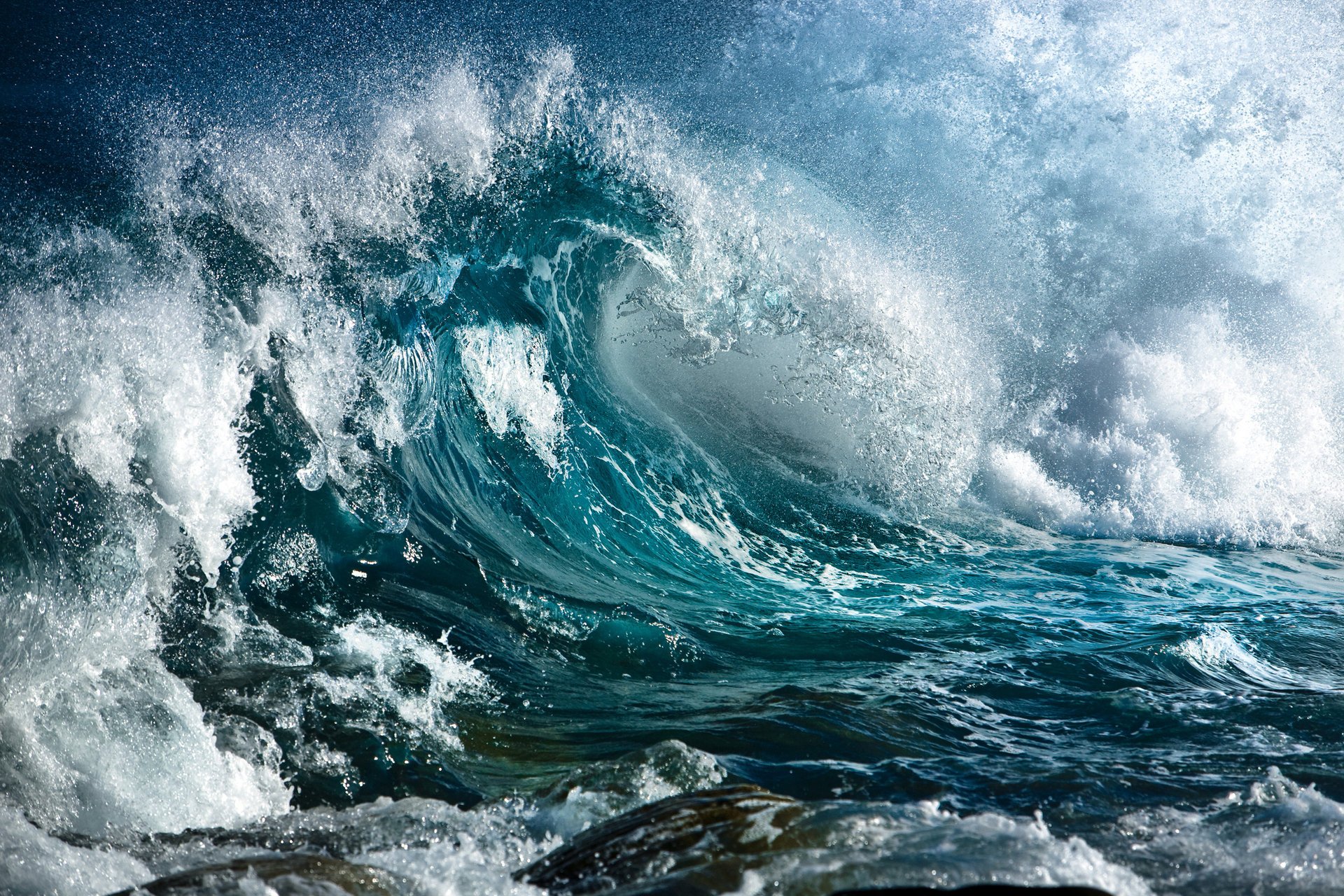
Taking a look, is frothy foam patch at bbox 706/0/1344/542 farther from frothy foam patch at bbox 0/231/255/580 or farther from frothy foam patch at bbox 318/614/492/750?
frothy foam patch at bbox 318/614/492/750

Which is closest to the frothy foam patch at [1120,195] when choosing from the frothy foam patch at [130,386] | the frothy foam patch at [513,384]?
the frothy foam patch at [513,384]

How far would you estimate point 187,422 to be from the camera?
405cm

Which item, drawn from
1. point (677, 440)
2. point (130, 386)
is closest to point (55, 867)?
point (130, 386)

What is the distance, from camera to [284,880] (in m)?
1.88

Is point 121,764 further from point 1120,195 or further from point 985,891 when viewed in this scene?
point 1120,195

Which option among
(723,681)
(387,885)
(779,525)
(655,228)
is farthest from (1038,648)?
(655,228)

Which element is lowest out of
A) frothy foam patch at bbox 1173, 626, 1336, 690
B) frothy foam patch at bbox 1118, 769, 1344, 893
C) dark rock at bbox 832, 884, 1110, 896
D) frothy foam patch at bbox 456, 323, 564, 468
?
frothy foam patch at bbox 1173, 626, 1336, 690

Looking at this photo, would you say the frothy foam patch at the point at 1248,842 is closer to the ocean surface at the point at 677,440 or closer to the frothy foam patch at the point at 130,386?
the ocean surface at the point at 677,440

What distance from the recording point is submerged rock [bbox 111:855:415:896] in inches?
71.5

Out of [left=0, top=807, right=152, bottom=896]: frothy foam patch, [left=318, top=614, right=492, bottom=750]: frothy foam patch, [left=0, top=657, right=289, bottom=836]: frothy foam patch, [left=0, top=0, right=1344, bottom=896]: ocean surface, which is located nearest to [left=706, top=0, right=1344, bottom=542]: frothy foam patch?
[left=0, top=0, right=1344, bottom=896]: ocean surface

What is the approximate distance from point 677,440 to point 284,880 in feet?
16.2

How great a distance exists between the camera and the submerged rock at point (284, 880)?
1815 millimetres

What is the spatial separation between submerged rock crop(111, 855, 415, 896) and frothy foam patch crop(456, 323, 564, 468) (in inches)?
151

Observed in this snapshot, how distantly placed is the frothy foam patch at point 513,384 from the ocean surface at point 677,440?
28 millimetres
